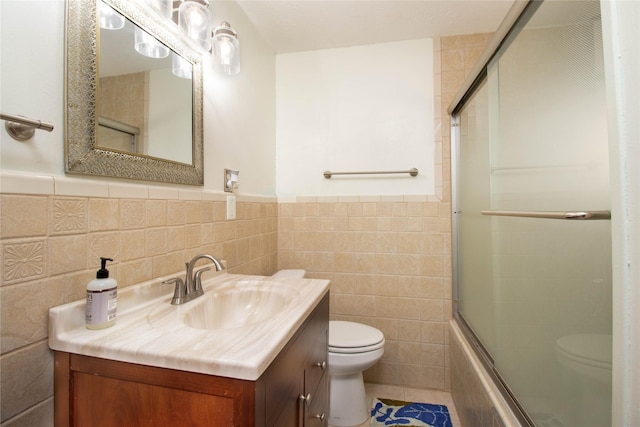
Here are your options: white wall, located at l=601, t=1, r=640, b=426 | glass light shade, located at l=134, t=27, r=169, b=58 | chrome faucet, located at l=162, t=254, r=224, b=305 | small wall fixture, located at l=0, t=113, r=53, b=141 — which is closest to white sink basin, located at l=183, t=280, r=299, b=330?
chrome faucet, located at l=162, t=254, r=224, b=305

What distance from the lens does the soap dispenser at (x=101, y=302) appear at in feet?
2.19

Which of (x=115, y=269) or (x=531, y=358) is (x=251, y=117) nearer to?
(x=115, y=269)

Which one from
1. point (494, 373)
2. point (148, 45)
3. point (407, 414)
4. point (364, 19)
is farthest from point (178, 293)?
point (364, 19)

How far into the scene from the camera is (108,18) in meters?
0.81

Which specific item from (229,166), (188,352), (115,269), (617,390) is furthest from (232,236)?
(617,390)

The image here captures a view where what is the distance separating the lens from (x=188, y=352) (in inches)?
A: 22.4

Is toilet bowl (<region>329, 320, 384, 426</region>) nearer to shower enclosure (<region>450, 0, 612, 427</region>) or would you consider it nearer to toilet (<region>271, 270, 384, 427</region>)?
toilet (<region>271, 270, 384, 427</region>)

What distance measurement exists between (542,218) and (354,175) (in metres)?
1.16

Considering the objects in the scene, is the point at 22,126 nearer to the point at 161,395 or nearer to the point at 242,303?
the point at 161,395

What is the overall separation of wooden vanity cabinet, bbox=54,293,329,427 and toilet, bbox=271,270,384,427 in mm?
768

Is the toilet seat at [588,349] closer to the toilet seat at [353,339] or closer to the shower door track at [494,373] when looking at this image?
the shower door track at [494,373]

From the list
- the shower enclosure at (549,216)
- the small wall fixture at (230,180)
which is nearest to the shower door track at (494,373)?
the shower enclosure at (549,216)

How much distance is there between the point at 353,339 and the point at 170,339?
109 cm

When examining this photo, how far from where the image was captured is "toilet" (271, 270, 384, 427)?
4.74ft
